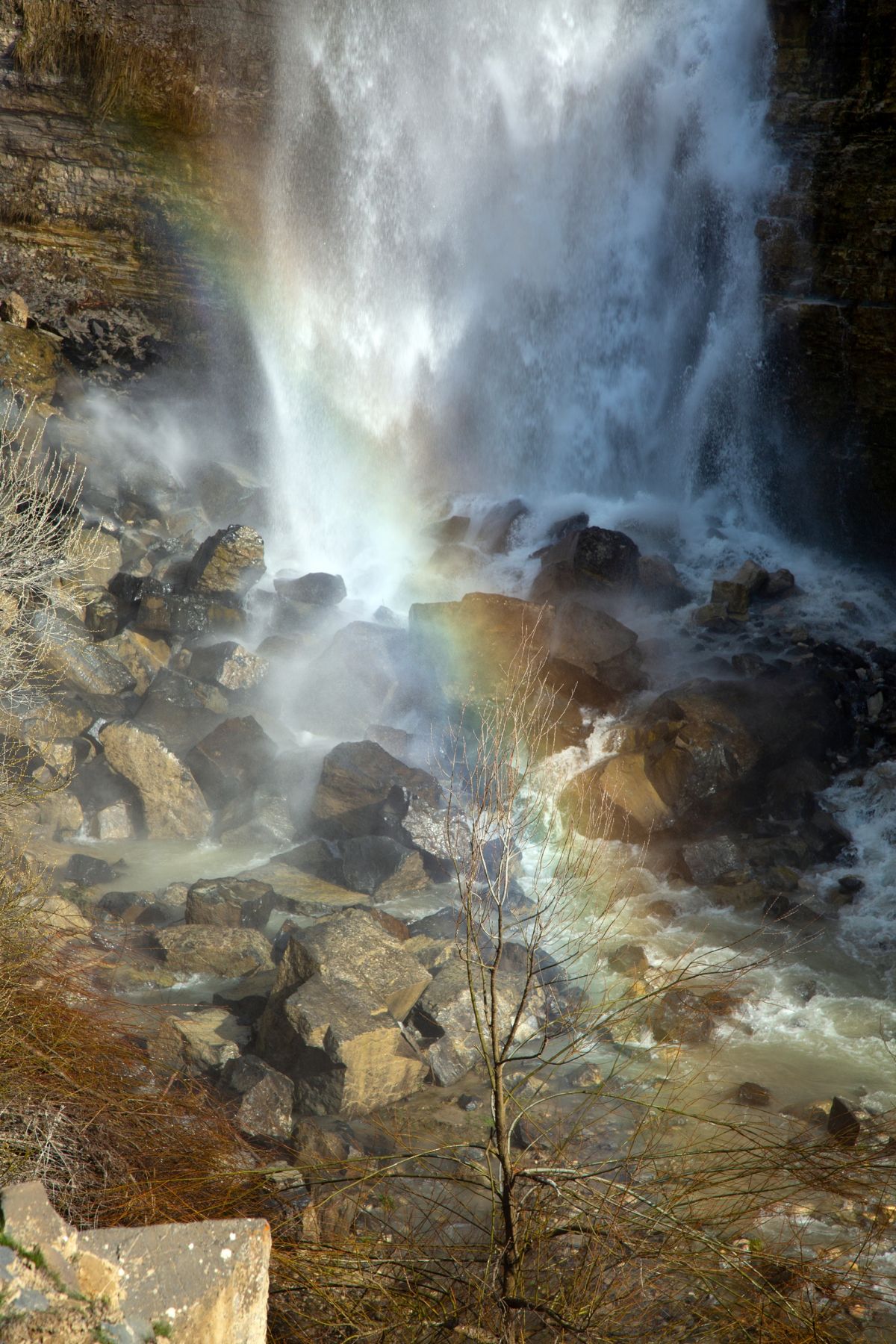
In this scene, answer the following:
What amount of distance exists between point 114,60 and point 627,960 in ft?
63.0

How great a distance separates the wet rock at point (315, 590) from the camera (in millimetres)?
15406

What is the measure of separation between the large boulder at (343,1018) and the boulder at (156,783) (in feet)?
14.9

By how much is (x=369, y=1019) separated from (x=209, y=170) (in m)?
18.5

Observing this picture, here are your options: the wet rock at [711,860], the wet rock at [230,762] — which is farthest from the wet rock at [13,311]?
the wet rock at [711,860]

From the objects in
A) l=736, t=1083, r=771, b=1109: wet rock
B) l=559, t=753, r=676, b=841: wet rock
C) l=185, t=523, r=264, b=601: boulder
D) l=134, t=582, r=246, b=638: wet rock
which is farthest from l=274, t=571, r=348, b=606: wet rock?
l=736, t=1083, r=771, b=1109: wet rock

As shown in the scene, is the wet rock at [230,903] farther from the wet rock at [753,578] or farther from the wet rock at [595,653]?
the wet rock at [753,578]

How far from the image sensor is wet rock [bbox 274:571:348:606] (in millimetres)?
15406

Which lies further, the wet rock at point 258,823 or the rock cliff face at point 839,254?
the rock cliff face at point 839,254

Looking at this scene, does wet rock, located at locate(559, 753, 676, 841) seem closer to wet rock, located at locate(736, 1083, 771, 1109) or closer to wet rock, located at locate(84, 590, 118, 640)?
wet rock, located at locate(736, 1083, 771, 1109)

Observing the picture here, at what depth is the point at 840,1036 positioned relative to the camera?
7504 millimetres

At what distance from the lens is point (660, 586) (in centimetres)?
1426

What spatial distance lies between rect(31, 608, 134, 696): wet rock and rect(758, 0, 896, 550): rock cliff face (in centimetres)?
1164

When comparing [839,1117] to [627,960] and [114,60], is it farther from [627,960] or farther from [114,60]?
[114,60]

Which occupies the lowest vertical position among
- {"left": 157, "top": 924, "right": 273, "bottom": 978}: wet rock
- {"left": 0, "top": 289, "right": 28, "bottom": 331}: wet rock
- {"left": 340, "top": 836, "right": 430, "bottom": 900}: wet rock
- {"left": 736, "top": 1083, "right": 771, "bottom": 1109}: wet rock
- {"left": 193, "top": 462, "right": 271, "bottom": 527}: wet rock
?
{"left": 340, "top": 836, "right": 430, "bottom": 900}: wet rock
